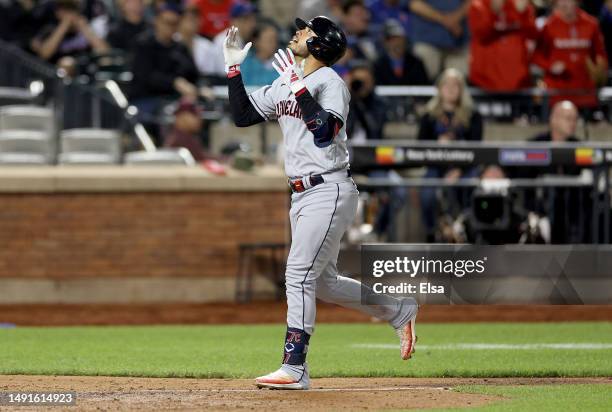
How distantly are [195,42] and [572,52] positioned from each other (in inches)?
193

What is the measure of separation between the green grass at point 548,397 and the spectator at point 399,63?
9467mm

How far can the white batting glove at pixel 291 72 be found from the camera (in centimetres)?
739

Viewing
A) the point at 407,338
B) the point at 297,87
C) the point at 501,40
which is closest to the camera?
the point at 297,87

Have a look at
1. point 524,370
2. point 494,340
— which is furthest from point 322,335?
point 524,370

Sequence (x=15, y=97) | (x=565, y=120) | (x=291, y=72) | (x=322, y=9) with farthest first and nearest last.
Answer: (x=322, y=9) → (x=15, y=97) → (x=565, y=120) → (x=291, y=72)

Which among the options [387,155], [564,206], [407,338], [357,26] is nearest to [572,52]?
[357,26]

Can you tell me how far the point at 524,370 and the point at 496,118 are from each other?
27.4 feet

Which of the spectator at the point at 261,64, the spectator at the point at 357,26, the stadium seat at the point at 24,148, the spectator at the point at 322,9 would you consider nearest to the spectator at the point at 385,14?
the spectator at the point at 357,26

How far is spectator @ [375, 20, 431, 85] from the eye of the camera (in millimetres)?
16906

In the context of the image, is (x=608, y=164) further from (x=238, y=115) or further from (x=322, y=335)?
(x=238, y=115)

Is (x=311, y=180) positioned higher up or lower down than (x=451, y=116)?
lower down

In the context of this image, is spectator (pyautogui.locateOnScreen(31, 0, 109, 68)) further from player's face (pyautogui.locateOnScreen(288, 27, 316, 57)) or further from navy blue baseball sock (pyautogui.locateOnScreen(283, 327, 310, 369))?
navy blue baseball sock (pyautogui.locateOnScreen(283, 327, 310, 369))

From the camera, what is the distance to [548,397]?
23.8 ft

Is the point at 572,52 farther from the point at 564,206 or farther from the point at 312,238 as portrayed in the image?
the point at 312,238
